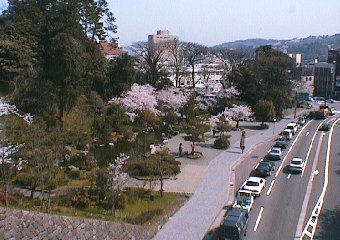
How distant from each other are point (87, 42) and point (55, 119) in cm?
647

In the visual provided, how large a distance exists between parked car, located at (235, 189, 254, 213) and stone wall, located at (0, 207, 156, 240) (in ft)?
15.4

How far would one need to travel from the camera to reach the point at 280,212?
14984 mm

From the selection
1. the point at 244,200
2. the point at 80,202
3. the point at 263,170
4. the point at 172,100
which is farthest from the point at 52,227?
the point at 172,100

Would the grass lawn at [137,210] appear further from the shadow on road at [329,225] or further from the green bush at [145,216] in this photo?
the shadow on road at [329,225]

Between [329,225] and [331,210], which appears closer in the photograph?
[329,225]

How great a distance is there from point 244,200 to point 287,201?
2027mm

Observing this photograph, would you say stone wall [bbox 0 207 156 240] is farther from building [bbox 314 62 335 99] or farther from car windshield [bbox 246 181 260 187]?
building [bbox 314 62 335 99]

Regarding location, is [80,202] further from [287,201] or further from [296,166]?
[296,166]

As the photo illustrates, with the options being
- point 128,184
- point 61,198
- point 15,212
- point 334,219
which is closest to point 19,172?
point 61,198

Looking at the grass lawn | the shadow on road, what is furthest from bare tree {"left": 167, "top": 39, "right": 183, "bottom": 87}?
the shadow on road

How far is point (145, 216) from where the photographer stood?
13.4 m

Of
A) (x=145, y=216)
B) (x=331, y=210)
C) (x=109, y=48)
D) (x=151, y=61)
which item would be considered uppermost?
(x=109, y=48)

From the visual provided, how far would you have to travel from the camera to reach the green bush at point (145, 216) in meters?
12.9

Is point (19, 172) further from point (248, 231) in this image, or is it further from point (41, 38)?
point (41, 38)
